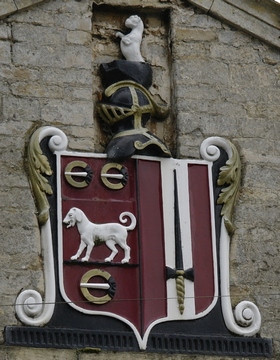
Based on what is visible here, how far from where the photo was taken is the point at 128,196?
12742 millimetres

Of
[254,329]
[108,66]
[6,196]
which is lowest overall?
[254,329]

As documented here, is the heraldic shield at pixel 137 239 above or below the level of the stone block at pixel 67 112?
below

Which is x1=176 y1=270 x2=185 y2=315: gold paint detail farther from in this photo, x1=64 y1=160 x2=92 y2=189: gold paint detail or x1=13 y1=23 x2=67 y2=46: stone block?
x1=13 y1=23 x2=67 y2=46: stone block

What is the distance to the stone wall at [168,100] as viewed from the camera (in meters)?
12.5

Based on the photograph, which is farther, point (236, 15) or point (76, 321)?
point (236, 15)

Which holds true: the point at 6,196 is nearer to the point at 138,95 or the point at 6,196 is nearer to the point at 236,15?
the point at 138,95

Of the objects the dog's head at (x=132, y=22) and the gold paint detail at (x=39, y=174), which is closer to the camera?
the gold paint detail at (x=39, y=174)

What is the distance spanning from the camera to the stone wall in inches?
494

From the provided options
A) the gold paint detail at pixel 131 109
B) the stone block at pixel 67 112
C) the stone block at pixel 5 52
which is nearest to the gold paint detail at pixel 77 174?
the stone block at pixel 67 112

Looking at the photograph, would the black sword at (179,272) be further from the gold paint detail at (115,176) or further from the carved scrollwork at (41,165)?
the carved scrollwork at (41,165)

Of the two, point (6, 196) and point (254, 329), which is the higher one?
point (6, 196)

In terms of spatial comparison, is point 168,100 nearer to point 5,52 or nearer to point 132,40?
point 132,40

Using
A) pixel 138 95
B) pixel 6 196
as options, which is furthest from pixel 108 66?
pixel 6 196

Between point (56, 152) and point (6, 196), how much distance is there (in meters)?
0.44
